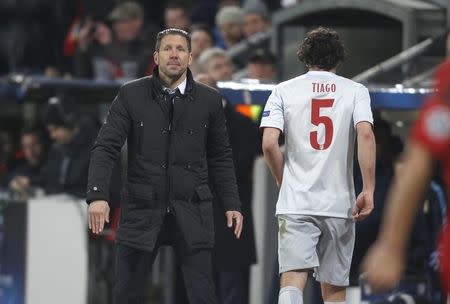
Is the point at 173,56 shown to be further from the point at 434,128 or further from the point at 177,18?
the point at 177,18

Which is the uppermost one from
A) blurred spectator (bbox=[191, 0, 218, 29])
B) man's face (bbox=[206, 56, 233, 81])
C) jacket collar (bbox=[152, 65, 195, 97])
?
blurred spectator (bbox=[191, 0, 218, 29])

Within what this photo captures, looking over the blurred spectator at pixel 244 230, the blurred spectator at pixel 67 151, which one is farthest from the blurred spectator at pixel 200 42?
the blurred spectator at pixel 244 230

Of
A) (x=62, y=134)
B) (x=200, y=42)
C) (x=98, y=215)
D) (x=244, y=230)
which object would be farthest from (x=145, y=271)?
(x=200, y=42)

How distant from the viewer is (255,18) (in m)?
15.0

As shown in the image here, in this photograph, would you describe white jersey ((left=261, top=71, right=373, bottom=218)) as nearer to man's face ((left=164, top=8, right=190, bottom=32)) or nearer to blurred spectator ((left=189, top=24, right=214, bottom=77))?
blurred spectator ((left=189, top=24, right=214, bottom=77))

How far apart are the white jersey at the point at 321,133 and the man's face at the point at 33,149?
254 inches

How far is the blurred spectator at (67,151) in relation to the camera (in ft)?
40.0

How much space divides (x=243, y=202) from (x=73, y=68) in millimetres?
6927

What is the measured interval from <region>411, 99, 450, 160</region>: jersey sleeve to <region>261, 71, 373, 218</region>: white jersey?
338 centimetres

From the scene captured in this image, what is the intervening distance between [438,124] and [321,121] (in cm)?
345

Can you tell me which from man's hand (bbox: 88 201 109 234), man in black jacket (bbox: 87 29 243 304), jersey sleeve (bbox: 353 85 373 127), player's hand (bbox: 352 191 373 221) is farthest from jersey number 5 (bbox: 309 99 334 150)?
man's hand (bbox: 88 201 109 234)

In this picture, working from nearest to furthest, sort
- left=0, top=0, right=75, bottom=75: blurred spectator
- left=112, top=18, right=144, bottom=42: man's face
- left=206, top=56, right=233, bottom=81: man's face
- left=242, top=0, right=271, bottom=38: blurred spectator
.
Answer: left=206, top=56, right=233, bottom=81: man's face → left=242, top=0, right=271, bottom=38: blurred spectator → left=112, top=18, right=144, bottom=42: man's face → left=0, top=0, right=75, bottom=75: blurred spectator

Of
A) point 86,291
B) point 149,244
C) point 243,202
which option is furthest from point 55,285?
point 149,244

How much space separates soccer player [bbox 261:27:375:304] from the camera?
8211 millimetres
